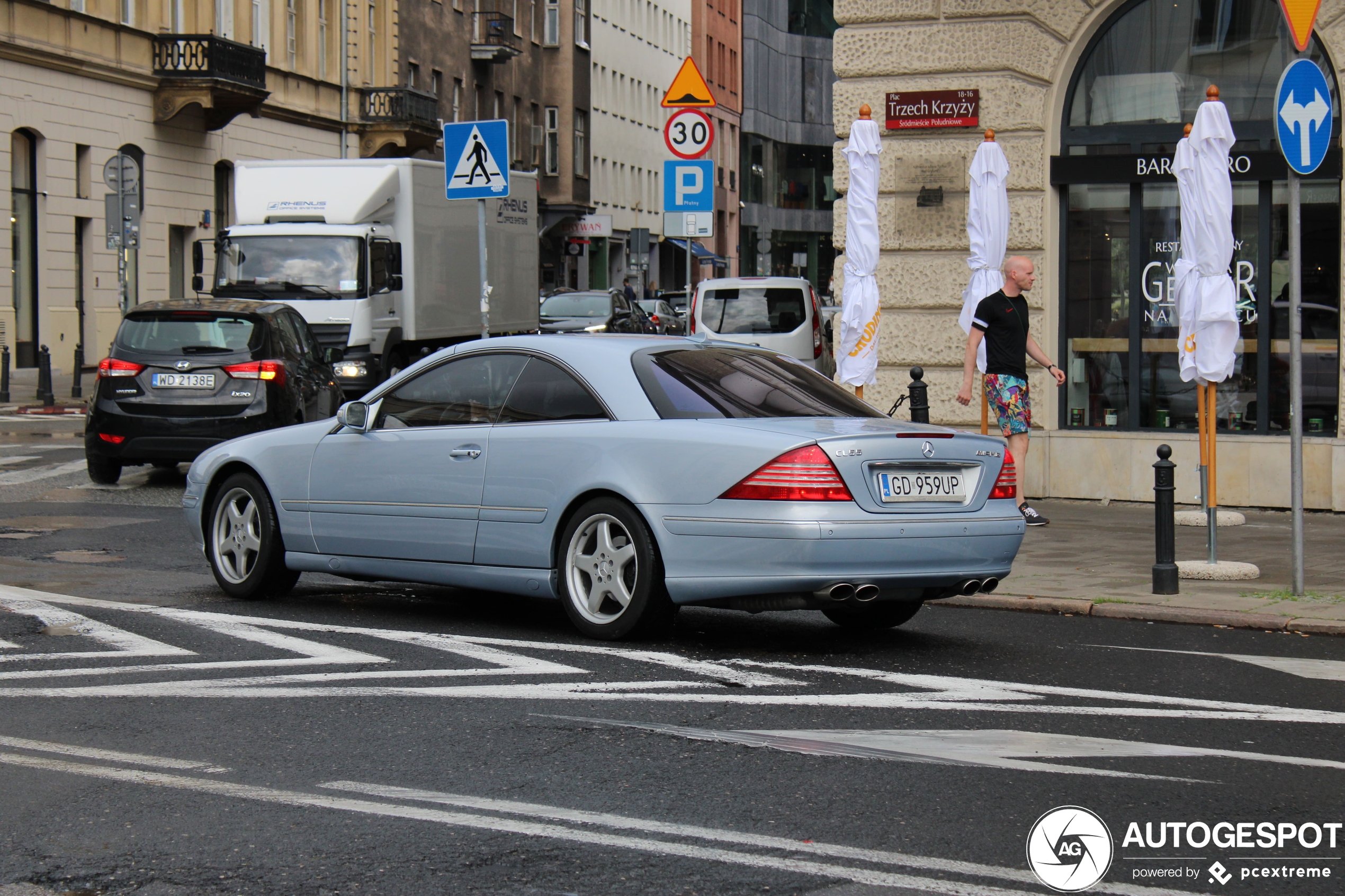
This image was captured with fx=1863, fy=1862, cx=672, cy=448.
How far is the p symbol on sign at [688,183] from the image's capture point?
18828 millimetres

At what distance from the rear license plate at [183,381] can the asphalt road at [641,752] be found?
726 centimetres

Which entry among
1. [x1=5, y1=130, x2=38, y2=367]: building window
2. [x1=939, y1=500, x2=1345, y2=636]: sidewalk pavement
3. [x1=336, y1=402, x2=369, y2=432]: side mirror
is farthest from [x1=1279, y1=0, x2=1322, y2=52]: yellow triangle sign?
[x1=5, y1=130, x2=38, y2=367]: building window

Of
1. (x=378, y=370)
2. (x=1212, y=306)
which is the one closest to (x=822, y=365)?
(x=378, y=370)

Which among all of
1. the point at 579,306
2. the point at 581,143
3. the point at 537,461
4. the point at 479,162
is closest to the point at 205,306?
the point at 479,162

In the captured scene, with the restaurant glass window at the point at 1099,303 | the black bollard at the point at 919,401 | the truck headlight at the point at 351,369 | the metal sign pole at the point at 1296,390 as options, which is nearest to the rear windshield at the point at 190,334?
the black bollard at the point at 919,401

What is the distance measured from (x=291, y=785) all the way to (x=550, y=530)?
2.96 meters

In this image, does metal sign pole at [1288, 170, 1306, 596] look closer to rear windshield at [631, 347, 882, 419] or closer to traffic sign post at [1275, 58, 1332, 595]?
traffic sign post at [1275, 58, 1332, 595]

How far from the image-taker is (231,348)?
54.1 feet

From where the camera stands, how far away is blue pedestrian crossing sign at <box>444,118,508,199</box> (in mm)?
16672

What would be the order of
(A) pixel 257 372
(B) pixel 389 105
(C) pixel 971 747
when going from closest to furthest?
(C) pixel 971 747
(A) pixel 257 372
(B) pixel 389 105

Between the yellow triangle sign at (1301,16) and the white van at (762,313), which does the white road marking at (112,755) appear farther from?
the white van at (762,313)

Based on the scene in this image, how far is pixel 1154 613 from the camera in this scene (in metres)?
9.17

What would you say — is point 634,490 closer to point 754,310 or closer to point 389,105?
point 754,310

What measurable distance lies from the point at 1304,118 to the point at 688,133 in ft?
30.4
